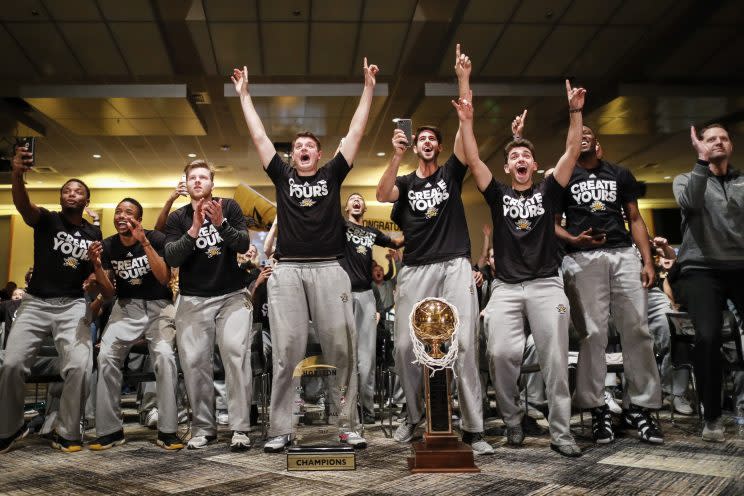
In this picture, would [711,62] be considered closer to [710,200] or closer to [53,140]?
[710,200]

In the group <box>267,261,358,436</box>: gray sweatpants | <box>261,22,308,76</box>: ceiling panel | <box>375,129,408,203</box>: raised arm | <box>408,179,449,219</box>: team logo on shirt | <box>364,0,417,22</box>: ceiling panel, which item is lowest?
<box>267,261,358,436</box>: gray sweatpants

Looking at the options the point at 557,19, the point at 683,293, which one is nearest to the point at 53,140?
the point at 557,19

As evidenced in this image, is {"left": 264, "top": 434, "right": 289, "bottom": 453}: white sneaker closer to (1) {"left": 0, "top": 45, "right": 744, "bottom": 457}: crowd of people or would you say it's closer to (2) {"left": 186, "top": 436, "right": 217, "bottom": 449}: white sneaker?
(1) {"left": 0, "top": 45, "right": 744, "bottom": 457}: crowd of people

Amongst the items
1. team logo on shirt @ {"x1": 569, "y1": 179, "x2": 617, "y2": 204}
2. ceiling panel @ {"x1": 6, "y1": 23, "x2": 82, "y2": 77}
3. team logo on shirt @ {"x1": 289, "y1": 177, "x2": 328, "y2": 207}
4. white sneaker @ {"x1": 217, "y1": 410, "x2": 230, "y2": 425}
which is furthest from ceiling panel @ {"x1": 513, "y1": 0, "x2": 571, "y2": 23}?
ceiling panel @ {"x1": 6, "y1": 23, "x2": 82, "y2": 77}

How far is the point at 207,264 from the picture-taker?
11.8ft

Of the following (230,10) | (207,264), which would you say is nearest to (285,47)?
(230,10)

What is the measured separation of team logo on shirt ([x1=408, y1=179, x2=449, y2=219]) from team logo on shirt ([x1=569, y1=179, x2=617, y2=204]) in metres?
0.87

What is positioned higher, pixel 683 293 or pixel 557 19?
pixel 557 19

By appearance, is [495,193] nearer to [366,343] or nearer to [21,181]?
[366,343]

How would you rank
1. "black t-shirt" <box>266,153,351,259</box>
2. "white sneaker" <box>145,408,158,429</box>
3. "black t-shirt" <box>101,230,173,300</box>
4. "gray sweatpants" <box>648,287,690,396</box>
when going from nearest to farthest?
"black t-shirt" <box>266,153,351,259</box> < "black t-shirt" <box>101,230,173,300</box> < "white sneaker" <box>145,408,158,429</box> < "gray sweatpants" <box>648,287,690,396</box>

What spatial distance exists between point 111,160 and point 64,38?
5822 mm

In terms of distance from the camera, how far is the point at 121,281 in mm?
3840

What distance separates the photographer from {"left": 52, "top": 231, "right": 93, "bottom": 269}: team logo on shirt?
377 centimetres

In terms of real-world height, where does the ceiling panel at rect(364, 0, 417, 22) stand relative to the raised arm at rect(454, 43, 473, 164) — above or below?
above
